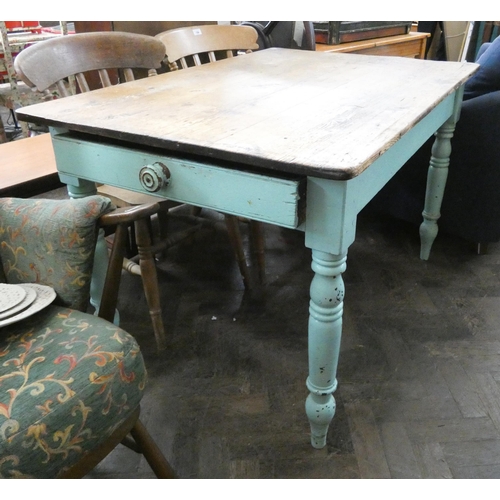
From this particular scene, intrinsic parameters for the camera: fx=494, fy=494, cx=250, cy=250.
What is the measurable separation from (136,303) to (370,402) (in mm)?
896

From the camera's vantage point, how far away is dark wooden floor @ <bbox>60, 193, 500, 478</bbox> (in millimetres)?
1203

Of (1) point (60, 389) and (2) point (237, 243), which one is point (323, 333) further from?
(2) point (237, 243)

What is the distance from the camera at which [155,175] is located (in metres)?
1.01

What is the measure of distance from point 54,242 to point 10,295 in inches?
5.3

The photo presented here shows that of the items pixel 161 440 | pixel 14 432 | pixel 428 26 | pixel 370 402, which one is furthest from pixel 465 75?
pixel 428 26

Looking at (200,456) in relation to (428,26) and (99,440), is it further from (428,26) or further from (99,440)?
(428,26)

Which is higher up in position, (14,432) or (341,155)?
(341,155)

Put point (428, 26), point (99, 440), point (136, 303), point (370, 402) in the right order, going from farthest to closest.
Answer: point (428, 26), point (136, 303), point (370, 402), point (99, 440)

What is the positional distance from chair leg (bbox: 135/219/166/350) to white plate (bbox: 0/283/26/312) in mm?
423

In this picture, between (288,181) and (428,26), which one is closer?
(288,181)

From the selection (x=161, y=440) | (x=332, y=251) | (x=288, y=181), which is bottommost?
(x=161, y=440)

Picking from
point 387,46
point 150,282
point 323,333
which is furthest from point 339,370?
point 387,46

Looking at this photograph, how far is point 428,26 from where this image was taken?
4.23 m

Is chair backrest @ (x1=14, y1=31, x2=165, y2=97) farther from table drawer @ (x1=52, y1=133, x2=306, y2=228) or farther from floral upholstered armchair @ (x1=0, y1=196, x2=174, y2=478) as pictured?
floral upholstered armchair @ (x1=0, y1=196, x2=174, y2=478)
